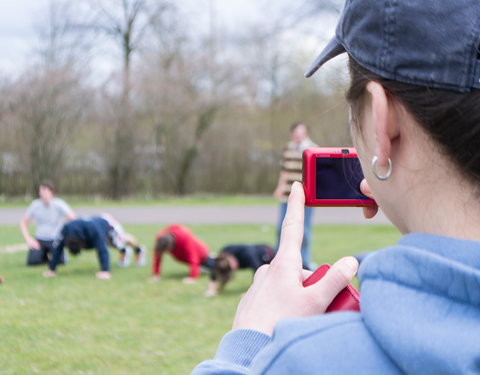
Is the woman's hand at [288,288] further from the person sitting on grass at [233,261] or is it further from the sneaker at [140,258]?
the sneaker at [140,258]

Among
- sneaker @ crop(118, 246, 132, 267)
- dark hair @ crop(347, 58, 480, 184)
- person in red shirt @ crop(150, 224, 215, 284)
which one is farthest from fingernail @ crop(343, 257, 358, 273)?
sneaker @ crop(118, 246, 132, 267)

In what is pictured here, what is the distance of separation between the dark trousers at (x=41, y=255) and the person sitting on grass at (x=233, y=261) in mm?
3515

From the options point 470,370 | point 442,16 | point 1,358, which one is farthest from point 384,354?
point 1,358

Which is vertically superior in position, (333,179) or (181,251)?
(333,179)

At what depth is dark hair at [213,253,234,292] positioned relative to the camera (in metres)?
8.12

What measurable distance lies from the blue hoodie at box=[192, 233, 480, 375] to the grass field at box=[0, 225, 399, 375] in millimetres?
4263

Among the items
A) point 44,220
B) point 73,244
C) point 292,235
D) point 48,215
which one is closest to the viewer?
point 292,235

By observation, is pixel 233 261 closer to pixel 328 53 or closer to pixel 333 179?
pixel 333 179

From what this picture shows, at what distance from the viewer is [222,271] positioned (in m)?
8.14

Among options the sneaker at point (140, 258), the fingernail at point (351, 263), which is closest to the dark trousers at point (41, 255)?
the sneaker at point (140, 258)

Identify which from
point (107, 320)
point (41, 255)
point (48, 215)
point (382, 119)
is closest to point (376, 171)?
point (382, 119)

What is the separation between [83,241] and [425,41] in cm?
944

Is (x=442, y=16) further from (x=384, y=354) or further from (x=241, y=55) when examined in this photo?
(x=241, y=55)

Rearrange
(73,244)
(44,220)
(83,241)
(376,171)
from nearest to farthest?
(376,171), (73,244), (83,241), (44,220)
